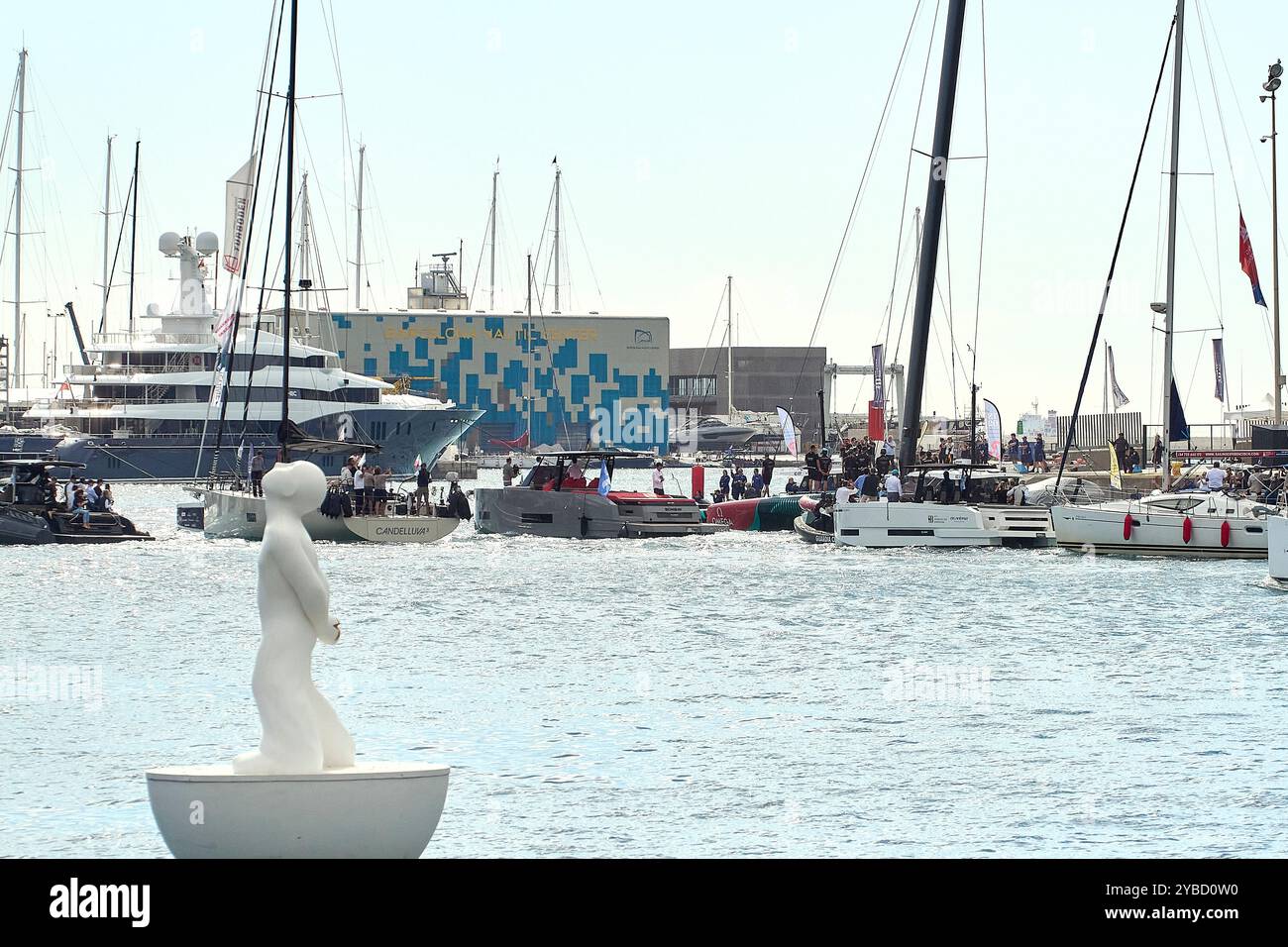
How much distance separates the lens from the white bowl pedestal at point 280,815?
7.73 metres

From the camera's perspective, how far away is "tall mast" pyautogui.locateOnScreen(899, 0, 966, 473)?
41250 millimetres

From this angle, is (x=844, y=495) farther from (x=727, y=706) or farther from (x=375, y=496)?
(x=727, y=706)

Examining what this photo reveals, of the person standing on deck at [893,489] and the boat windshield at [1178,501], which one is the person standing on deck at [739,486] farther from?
the boat windshield at [1178,501]

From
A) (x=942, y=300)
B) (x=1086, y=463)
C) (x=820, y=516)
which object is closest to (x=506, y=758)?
(x=820, y=516)

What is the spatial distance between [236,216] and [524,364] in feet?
257

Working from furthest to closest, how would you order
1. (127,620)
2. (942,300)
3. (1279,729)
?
(942,300), (127,620), (1279,729)

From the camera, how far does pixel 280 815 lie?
305 inches

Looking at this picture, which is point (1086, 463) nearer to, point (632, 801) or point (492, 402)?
point (632, 801)

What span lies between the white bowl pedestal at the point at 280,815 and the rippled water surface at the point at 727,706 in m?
4.12

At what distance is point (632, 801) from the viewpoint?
539 inches

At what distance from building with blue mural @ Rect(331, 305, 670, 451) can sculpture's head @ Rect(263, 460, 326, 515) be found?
11915 centimetres

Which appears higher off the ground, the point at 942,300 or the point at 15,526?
the point at 942,300

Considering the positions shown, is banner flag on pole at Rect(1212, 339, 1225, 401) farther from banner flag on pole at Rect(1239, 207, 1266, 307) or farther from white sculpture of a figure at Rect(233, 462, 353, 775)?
white sculpture of a figure at Rect(233, 462, 353, 775)
